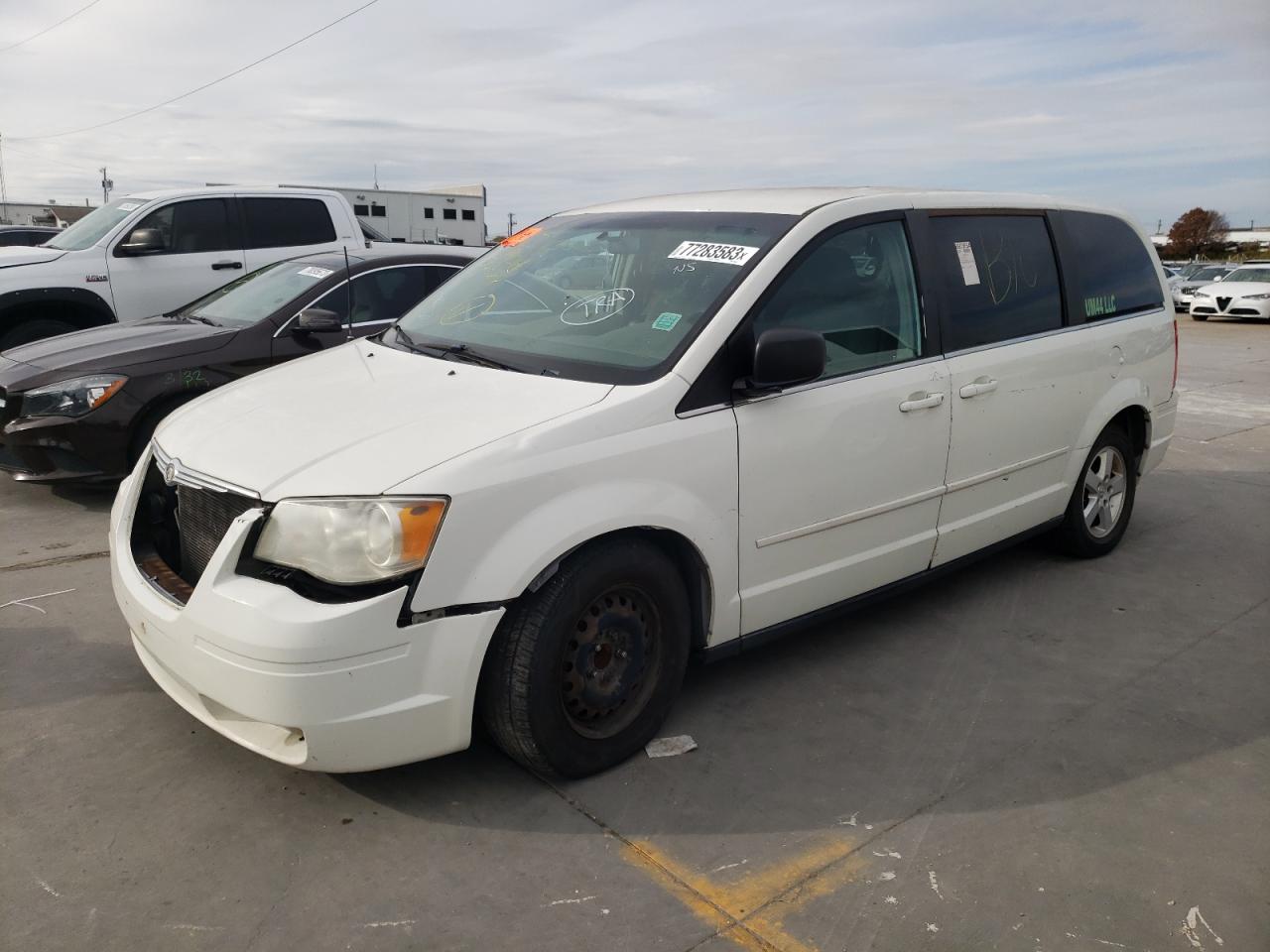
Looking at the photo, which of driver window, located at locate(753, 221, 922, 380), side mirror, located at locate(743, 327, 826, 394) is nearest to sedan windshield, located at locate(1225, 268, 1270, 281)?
driver window, located at locate(753, 221, 922, 380)

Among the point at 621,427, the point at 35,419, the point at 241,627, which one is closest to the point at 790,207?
the point at 621,427

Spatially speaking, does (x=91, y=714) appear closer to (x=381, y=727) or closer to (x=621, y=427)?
(x=381, y=727)

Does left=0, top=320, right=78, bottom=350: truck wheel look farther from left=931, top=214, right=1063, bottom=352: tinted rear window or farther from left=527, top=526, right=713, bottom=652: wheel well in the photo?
left=931, top=214, right=1063, bottom=352: tinted rear window

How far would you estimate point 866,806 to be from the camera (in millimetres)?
3084

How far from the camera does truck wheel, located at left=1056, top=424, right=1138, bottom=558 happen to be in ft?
16.6

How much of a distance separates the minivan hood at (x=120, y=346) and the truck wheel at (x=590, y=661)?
3.95 meters

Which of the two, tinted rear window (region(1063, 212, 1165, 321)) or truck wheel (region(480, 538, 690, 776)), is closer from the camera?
truck wheel (region(480, 538, 690, 776))

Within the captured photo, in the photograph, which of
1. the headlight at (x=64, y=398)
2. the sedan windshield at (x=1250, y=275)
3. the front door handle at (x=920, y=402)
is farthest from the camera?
the sedan windshield at (x=1250, y=275)

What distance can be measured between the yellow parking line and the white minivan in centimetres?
49

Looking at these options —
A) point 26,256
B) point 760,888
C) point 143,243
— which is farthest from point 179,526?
point 26,256

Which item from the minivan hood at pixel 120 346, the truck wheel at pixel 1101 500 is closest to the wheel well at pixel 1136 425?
the truck wheel at pixel 1101 500

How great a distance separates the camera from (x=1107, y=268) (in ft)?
16.5

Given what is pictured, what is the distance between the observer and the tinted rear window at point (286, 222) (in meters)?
9.18

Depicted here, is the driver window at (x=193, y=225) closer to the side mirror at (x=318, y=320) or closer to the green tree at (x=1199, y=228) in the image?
the side mirror at (x=318, y=320)
